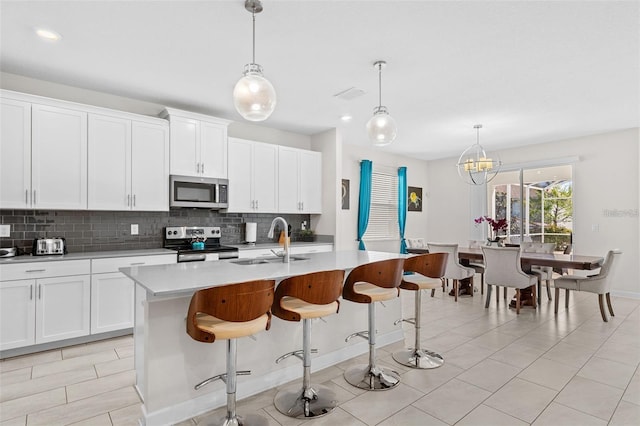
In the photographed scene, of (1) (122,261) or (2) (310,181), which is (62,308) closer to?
(1) (122,261)

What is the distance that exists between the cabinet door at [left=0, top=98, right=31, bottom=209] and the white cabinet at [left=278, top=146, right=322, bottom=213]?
2.93 m

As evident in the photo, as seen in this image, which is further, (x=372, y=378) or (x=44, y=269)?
(x=44, y=269)

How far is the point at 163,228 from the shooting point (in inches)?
176

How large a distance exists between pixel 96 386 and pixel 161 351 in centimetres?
98

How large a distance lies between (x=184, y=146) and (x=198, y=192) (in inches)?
22.9

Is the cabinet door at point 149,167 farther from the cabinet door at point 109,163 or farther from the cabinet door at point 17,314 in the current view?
the cabinet door at point 17,314

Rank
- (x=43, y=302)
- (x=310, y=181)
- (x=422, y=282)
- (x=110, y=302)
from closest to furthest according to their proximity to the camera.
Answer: (x=422, y=282)
(x=43, y=302)
(x=110, y=302)
(x=310, y=181)

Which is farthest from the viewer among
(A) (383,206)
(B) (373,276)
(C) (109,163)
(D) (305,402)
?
(A) (383,206)

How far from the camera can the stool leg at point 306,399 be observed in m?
2.25

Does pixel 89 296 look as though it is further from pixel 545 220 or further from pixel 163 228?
pixel 545 220

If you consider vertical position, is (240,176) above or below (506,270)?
above

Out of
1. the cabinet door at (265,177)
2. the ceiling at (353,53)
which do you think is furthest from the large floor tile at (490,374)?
the cabinet door at (265,177)

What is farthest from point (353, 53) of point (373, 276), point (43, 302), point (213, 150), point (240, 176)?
point (43, 302)

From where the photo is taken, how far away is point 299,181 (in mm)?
5562
